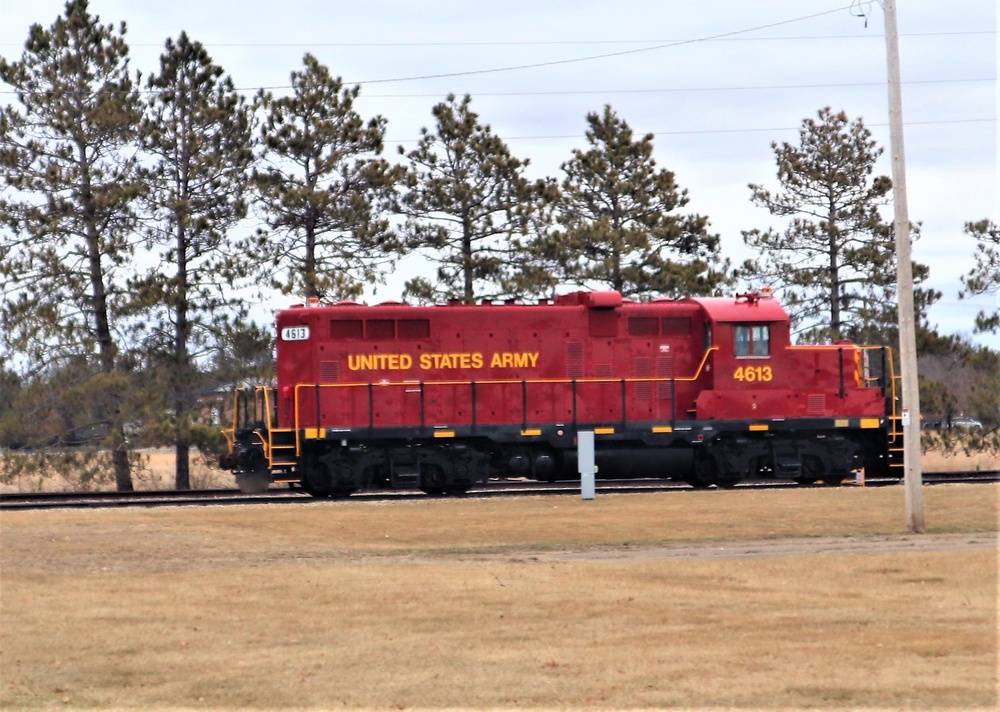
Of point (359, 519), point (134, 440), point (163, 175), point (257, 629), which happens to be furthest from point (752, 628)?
point (163, 175)

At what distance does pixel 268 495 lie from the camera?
88.0 feet

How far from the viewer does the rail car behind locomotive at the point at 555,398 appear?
25.8m

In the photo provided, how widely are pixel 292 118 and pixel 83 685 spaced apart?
27.4 meters

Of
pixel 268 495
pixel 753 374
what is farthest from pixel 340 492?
pixel 753 374

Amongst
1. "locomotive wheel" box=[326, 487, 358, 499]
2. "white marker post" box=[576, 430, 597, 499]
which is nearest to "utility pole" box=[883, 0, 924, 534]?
"white marker post" box=[576, 430, 597, 499]

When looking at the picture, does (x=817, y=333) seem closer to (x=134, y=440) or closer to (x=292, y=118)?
(x=292, y=118)

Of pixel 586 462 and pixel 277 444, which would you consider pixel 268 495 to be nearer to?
pixel 277 444

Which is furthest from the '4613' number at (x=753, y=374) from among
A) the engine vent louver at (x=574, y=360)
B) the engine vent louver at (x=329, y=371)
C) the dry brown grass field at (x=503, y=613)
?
the engine vent louver at (x=329, y=371)

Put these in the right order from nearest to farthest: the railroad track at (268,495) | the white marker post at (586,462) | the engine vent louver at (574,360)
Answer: the railroad track at (268,495) < the white marker post at (586,462) < the engine vent louver at (574,360)

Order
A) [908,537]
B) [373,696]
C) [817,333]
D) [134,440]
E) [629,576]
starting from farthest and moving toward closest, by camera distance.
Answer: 1. [817,333]
2. [134,440]
3. [908,537]
4. [629,576]
5. [373,696]

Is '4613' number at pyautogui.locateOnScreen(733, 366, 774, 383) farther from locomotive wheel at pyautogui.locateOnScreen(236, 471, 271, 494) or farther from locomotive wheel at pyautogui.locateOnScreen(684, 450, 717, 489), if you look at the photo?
locomotive wheel at pyautogui.locateOnScreen(236, 471, 271, 494)

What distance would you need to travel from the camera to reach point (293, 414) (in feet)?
84.6

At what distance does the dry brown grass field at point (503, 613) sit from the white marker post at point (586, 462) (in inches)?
169

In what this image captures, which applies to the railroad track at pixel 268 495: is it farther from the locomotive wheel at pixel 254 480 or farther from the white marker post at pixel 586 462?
the white marker post at pixel 586 462
